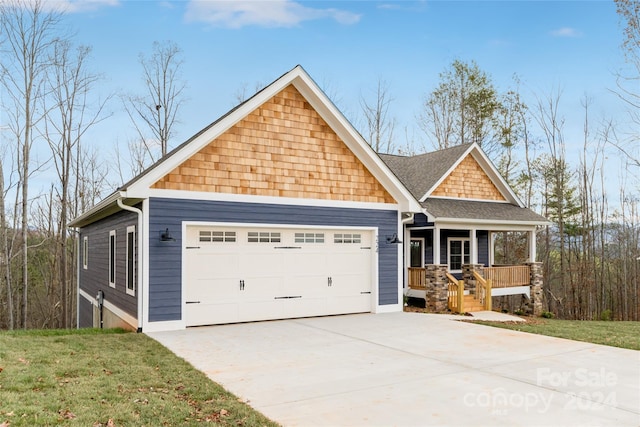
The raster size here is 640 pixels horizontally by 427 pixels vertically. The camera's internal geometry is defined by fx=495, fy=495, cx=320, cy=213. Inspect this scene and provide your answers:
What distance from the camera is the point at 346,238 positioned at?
1324cm

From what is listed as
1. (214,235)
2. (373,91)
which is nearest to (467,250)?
(214,235)

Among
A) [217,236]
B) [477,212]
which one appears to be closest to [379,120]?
[477,212]

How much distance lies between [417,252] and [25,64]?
726 inches

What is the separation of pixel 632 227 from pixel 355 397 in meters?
28.6

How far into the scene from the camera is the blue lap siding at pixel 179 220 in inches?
412

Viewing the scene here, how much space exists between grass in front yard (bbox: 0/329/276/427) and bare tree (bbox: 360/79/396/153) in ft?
77.8

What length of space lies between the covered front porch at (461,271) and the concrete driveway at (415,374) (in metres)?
4.93

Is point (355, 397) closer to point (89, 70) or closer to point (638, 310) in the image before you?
point (89, 70)

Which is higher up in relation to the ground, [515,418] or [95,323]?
[515,418]

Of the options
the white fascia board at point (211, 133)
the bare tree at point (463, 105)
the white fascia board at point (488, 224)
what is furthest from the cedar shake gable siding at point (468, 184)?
the bare tree at point (463, 105)

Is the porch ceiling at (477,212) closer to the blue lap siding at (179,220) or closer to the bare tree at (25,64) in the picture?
the blue lap siding at (179,220)

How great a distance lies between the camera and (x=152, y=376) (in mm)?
6668

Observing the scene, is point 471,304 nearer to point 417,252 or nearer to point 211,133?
point 417,252

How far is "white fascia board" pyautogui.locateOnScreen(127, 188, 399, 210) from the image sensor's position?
10.5 metres
